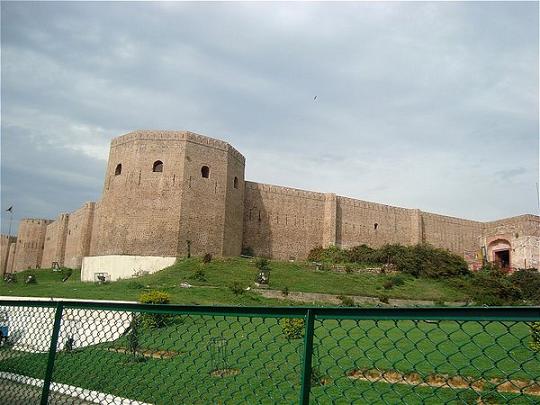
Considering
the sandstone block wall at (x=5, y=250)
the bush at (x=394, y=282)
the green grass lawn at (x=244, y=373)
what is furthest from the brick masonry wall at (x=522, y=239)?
the sandstone block wall at (x=5, y=250)

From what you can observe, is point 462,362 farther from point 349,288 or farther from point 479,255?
point 479,255

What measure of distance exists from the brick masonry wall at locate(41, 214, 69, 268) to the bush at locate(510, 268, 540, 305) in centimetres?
2847

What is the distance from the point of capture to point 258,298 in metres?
16.5

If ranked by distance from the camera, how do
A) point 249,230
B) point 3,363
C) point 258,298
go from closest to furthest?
point 3,363
point 258,298
point 249,230

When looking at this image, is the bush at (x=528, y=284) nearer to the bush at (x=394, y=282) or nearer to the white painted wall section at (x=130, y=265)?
the bush at (x=394, y=282)

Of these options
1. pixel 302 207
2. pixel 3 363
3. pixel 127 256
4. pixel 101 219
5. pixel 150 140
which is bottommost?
pixel 3 363

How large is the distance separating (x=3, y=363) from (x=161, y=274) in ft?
50.1

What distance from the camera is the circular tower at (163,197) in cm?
2344

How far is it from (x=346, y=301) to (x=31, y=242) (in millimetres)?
32634

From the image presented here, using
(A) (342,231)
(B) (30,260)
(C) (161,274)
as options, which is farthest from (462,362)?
(B) (30,260)

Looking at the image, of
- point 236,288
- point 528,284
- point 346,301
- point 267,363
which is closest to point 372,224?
point 528,284

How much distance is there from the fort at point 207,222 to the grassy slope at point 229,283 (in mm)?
2684

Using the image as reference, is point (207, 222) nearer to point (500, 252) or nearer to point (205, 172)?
point (205, 172)

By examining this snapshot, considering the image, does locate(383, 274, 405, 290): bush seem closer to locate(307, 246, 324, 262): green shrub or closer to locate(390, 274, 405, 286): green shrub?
locate(390, 274, 405, 286): green shrub
